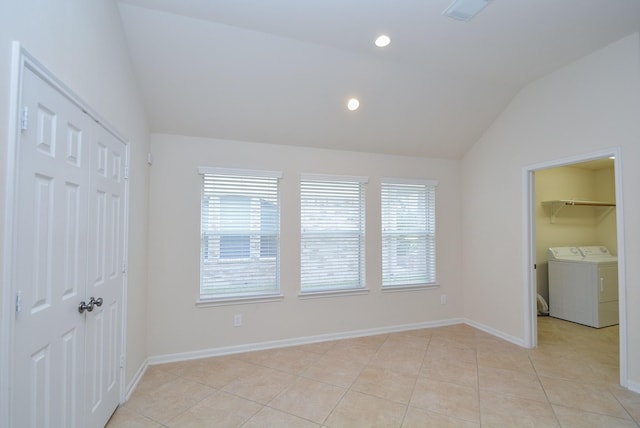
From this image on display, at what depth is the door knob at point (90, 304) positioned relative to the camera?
1.80 metres

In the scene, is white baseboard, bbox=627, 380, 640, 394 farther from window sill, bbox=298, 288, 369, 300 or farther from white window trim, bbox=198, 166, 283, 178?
white window trim, bbox=198, 166, 283, 178

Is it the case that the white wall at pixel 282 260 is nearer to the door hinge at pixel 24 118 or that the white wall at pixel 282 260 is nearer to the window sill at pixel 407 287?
the window sill at pixel 407 287

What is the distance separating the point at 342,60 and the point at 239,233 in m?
2.16

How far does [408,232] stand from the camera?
4383 millimetres

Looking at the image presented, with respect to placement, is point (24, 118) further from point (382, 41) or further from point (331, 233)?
point (331, 233)

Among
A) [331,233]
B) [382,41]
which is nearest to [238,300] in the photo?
[331,233]

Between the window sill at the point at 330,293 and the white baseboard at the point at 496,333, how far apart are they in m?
1.71

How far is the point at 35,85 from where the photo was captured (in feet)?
4.54

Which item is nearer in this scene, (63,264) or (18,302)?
(18,302)

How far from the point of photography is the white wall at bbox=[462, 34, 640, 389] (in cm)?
270

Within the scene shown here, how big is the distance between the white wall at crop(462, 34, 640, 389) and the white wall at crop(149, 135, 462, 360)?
35cm

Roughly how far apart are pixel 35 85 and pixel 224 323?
2772mm

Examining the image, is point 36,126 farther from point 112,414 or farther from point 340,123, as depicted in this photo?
point 340,123

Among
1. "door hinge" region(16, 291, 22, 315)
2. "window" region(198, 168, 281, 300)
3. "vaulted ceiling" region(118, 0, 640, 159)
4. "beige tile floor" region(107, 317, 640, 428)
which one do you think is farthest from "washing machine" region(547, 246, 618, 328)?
"door hinge" region(16, 291, 22, 315)
